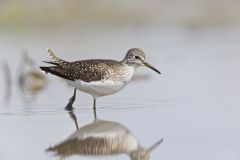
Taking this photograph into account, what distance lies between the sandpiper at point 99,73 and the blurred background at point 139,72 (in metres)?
0.33

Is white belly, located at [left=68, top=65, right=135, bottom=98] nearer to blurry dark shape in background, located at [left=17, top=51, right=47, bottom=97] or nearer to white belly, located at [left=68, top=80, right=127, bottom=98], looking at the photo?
white belly, located at [left=68, top=80, right=127, bottom=98]

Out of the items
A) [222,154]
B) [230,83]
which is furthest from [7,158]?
[230,83]

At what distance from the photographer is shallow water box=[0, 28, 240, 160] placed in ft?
30.9

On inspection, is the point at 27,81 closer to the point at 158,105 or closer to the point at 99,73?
the point at 99,73

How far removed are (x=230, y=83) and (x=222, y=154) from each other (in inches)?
Answer: 213

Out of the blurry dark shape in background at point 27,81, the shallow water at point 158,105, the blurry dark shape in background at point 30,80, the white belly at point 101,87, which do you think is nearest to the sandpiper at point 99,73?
the white belly at point 101,87

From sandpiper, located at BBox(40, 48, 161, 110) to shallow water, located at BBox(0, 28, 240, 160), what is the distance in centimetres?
32

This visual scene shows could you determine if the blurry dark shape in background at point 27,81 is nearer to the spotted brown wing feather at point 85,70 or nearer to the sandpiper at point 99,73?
the spotted brown wing feather at point 85,70

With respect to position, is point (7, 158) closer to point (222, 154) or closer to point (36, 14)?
point (222, 154)

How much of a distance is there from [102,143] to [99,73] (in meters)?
2.69

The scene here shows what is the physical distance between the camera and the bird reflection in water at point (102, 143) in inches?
355

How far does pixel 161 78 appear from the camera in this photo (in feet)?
49.4

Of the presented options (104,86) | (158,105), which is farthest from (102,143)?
(158,105)

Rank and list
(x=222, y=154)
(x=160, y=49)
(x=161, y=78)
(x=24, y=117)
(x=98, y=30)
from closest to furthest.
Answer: (x=222, y=154) < (x=24, y=117) < (x=161, y=78) < (x=160, y=49) < (x=98, y=30)
